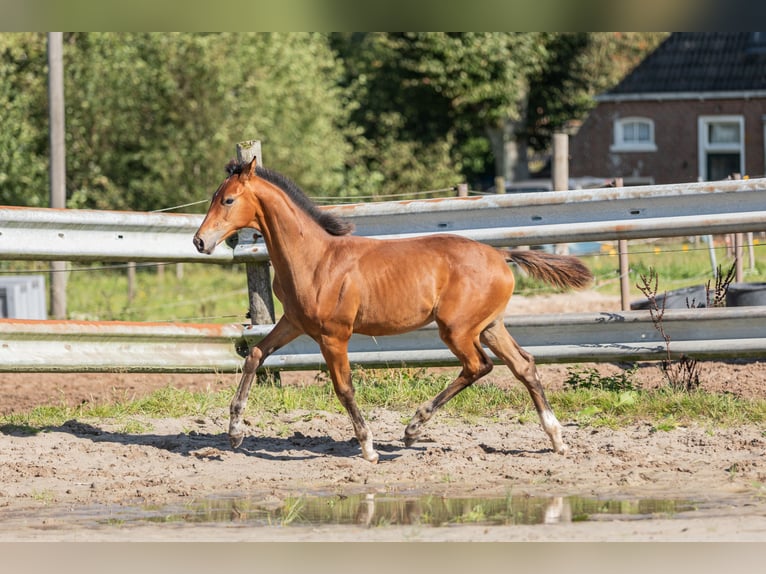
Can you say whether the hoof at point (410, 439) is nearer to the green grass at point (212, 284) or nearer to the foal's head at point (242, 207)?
the foal's head at point (242, 207)

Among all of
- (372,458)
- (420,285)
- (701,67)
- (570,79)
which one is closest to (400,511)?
→ (372,458)

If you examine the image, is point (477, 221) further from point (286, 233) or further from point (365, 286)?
point (286, 233)

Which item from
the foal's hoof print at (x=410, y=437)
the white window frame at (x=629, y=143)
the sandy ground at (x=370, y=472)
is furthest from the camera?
the white window frame at (x=629, y=143)

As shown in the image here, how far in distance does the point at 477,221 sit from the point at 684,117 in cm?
2896

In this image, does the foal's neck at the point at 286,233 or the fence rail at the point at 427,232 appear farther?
the fence rail at the point at 427,232

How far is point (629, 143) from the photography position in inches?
1430

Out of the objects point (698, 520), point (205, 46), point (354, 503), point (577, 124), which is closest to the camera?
point (698, 520)

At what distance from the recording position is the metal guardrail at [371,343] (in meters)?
7.64

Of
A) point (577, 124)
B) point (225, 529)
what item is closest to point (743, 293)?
point (225, 529)

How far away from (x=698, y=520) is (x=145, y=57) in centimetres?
2516

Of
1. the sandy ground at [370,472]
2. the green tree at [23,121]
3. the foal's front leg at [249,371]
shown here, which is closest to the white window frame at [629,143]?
the green tree at [23,121]

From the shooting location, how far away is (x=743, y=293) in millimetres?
9312

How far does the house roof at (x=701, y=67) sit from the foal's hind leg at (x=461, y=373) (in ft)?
97.9

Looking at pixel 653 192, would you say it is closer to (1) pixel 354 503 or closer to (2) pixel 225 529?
(1) pixel 354 503
